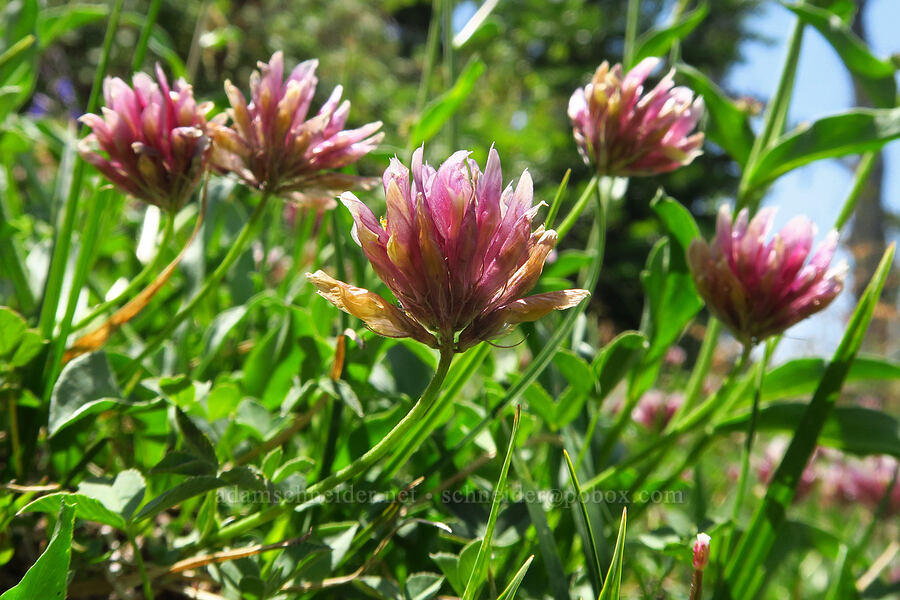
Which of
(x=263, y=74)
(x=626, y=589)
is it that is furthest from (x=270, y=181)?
(x=626, y=589)

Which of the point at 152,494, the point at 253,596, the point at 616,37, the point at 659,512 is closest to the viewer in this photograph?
the point at 253,596

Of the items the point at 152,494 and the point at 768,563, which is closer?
the point at 152,494

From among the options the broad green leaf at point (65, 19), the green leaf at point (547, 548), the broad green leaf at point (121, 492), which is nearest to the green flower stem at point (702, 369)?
the green leaf at point (547, 548)

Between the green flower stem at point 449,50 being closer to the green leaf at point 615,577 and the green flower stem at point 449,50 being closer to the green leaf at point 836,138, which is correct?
the green leaf at point 836,138

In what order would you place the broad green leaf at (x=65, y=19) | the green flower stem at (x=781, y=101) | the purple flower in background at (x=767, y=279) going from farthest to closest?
1. the broad green leaf at (x=65, y=19)
2. the green flower stem at (x=781, y=101)
3. the purple flower in background at (x=767, y=279)

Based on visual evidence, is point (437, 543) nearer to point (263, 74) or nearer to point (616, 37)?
point (263, 74)

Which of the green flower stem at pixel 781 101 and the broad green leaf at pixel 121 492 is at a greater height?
the green flower stem at pixel 781 101

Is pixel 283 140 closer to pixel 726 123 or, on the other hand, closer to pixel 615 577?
pixel 615 577
